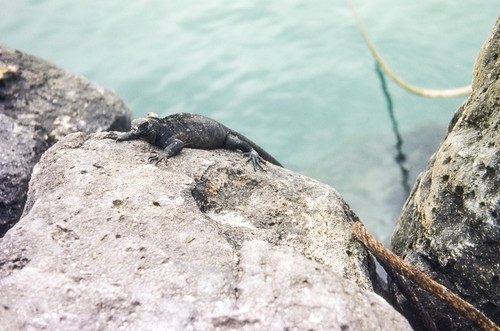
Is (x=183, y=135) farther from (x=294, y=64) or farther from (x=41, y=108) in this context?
(x=294, y=64)

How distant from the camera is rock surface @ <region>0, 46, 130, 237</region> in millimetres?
3768

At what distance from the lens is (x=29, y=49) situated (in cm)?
976

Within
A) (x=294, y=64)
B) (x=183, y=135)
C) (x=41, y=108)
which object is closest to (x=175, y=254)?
(x=183, y=135)

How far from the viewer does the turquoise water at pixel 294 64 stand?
761cm

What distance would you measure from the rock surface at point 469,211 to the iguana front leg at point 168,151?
5.94 feet

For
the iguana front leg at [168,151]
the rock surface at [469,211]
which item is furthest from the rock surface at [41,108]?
the rock surface at [469,211]

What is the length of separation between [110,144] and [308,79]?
611 centimetres

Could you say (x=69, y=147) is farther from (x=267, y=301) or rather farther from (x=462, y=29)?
(x=462, y=29)

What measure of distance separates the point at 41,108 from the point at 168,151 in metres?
2.11

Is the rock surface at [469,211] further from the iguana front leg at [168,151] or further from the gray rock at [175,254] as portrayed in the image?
the iguana front leg at [168,151]

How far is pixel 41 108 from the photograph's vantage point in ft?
15.6

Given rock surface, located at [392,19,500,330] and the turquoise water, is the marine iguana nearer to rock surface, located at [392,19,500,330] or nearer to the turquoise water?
rock surface, located at [392,19,500,330]

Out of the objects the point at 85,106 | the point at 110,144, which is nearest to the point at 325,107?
Answer: the point at 85,106

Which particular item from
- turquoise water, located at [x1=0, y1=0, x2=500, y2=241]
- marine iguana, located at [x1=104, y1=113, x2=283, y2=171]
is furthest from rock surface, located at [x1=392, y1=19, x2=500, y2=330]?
turquoise water, located at [x1=0, y1=0, x2=500, y2=241]
